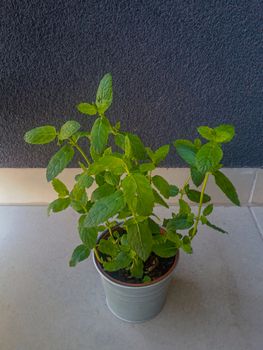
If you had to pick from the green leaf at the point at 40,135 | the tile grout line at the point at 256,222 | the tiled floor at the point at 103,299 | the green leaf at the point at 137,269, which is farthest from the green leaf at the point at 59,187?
the tile grout line at the point at 256,222

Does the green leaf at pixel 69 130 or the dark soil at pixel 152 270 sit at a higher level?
the green leaf at pixel 69 130

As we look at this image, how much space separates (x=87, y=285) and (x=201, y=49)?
712 millimetres

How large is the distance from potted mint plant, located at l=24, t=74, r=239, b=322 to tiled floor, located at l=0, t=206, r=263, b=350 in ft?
0.22

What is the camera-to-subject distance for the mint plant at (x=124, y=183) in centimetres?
57

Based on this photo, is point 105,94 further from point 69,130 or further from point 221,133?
point 221,133

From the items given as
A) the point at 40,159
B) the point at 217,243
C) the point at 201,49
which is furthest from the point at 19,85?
the point at 217,243

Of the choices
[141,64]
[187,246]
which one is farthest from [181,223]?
[141,64]

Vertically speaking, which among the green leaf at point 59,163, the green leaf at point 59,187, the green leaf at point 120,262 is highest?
the green leaf at point 59,163

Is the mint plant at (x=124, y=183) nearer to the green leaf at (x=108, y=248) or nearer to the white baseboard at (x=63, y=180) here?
the green leaf at (x=108, y=248)

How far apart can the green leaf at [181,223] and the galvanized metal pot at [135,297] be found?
0.11 meters

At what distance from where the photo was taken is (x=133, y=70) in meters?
0.95

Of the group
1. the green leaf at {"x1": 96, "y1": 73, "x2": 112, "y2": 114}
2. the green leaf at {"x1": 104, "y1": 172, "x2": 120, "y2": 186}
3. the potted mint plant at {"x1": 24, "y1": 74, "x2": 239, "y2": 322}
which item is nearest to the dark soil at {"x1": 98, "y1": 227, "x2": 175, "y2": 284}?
the potted mint plant at {"x1": 24, "y1": 74, "x2": 239, "y2": 322}

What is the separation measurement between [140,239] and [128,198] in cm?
11

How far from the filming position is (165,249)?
0.74 m
